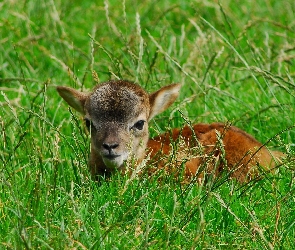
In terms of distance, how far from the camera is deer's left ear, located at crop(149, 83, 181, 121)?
768 cm

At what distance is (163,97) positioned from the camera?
25.4 feet

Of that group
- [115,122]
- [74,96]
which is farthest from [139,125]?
[74,96]

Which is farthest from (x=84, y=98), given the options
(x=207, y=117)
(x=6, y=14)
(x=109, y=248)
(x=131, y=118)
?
(x=6, y=14)

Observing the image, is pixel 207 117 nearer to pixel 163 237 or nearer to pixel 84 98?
pixel 84 98

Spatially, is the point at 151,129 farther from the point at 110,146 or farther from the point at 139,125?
the point at 110,146

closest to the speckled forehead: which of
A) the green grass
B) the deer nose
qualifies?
the green grass

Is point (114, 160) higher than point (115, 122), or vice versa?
point (115, 122)

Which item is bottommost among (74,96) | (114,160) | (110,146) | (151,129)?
(151,129)

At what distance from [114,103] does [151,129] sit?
104 cm

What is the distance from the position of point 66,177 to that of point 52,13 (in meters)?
4.22

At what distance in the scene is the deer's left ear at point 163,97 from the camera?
768cm

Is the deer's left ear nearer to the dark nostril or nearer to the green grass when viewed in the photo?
the green grass

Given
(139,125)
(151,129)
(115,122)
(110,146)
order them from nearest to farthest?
1. (110,146)
2. (115,122)
3. (139,125)
4. (151,129)

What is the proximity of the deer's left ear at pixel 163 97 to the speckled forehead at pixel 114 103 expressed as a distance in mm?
399
